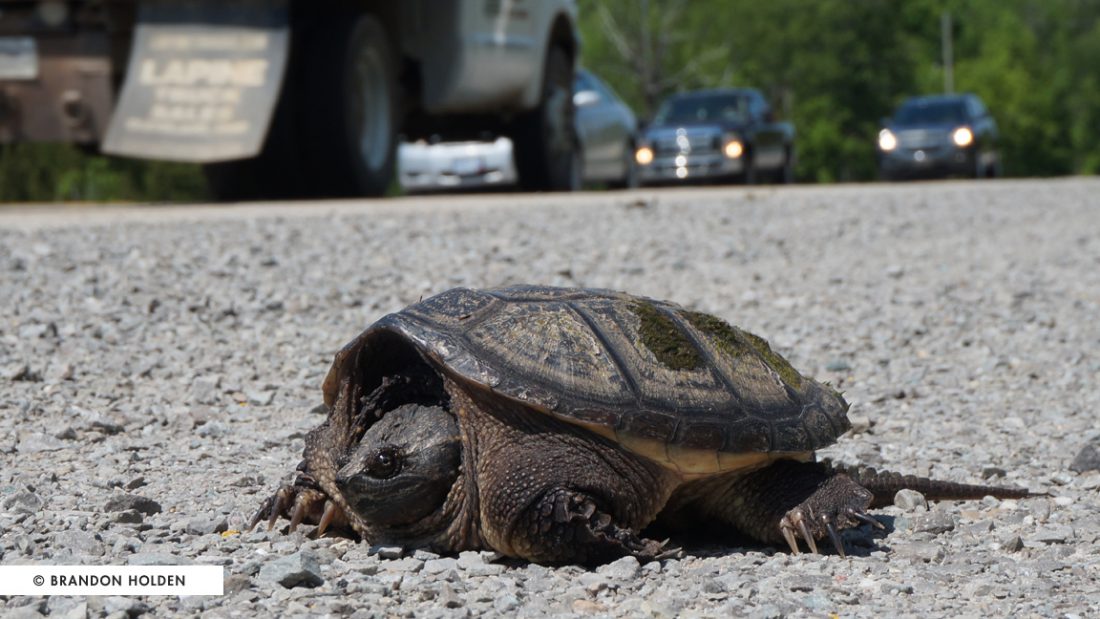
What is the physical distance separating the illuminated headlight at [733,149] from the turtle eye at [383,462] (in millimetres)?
20122

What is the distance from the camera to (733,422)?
3926 millimetres

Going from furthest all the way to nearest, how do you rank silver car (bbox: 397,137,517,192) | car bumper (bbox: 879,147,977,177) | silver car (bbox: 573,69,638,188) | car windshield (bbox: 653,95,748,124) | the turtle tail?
1. car bumper (bbox: 879,147,977,177)
2. car windshield (bbox: 653,95,748,124)
3. silver car (bbox: 397,137,517,192)
4. silver car (bbox: 573,69,638,188)
5. the turtle tail

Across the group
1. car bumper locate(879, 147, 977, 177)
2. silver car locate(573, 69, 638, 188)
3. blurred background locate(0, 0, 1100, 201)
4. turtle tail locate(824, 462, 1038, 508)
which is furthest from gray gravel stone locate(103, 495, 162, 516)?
blurred background locate(0, 0, 1100, 201)

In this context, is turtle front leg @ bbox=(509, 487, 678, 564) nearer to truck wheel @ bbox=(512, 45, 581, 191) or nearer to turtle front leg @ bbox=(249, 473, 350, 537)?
turtle front leg @ bbox=(249, 473, 350, 537)

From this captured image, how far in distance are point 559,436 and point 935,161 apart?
23.8 metres

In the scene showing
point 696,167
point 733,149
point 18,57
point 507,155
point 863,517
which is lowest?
point 696,167

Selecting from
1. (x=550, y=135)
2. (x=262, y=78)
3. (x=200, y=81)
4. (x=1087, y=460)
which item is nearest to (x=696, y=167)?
(x=550, y=135)

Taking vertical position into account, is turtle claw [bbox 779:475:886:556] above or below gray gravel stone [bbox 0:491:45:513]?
below

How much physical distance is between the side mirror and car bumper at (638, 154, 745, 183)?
4203 mm

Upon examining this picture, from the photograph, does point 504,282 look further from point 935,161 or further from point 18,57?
point 935,161

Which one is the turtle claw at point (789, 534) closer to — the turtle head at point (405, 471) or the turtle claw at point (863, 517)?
the turtle claw at point (863, 517)

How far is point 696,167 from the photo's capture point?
23.3 m

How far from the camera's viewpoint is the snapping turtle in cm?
370

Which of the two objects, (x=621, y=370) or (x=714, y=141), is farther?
(x=714, y=141)
